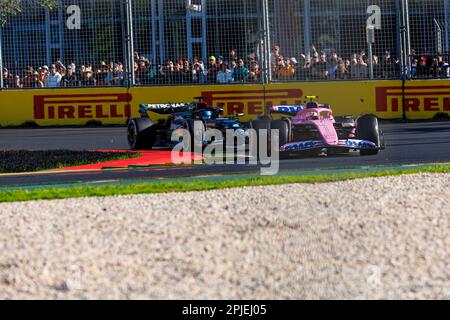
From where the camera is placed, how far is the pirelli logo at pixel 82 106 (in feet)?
74.3

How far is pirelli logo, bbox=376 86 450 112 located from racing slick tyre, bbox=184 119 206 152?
7.09 metres

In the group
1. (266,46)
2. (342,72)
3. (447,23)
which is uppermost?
(447,23)

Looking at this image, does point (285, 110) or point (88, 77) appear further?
point (88, 77)

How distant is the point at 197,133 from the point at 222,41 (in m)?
5.65

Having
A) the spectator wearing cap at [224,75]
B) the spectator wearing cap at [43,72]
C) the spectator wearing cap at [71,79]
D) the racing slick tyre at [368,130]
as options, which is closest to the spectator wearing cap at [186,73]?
the spectator wearing cap at [224,75]

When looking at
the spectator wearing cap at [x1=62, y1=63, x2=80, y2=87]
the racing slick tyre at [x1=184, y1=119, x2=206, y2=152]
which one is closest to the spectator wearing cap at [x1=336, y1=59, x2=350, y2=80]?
the spectator wearing cap at [x1=62, y1=63, x2=80, y2=87]

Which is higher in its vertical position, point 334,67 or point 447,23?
point 447,23

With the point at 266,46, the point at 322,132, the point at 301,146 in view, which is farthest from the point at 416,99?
the point at 301,146

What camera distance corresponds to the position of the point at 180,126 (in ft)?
54.5

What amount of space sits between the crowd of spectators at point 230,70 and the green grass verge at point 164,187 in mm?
9894

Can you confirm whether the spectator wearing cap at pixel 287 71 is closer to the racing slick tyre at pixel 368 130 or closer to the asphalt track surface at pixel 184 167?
the asphalt track surface at pixel 184 167

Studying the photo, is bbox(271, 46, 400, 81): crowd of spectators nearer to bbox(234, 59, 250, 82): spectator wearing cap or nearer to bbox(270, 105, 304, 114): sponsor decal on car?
bbox(234, 59, 250, 82): spectator wearing cap

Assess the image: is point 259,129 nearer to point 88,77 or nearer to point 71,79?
→ point 88,77
